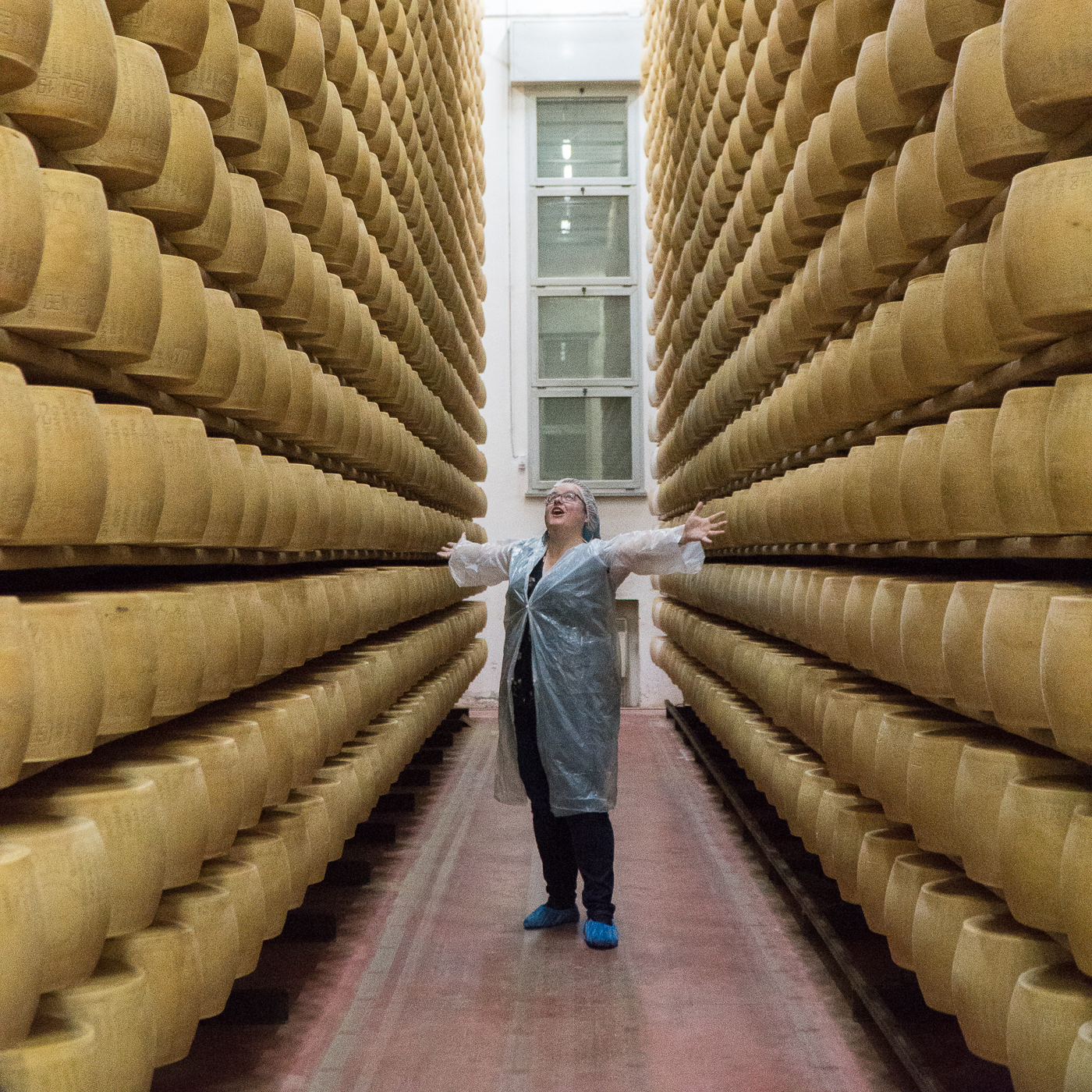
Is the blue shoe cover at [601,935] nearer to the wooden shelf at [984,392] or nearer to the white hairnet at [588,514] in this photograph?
the white hairnet at [588,514]

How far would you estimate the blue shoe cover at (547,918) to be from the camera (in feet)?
13.5

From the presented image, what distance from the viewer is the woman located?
3990mm

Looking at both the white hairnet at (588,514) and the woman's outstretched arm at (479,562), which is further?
the woman's outstretched arm at (479,562)

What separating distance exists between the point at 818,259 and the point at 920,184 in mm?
991

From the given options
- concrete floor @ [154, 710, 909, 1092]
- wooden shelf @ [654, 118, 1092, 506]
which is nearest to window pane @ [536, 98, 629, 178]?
concrete floor @ [154, 710, 909, 1092]

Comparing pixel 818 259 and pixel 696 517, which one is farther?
pixel 696 517

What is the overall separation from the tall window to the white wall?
0.33 feet

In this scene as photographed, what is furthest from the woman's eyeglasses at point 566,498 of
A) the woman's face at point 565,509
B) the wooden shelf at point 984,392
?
the wooden shelf at point 984,392

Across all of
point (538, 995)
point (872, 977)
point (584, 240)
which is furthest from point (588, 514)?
point (584, 240)

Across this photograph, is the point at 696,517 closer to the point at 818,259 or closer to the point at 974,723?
the point at 818,259

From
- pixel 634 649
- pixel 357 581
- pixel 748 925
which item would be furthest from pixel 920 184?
pixel 634 649

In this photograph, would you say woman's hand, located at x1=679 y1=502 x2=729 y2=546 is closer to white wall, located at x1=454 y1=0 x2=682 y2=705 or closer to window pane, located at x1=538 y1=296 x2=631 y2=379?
white wall, located at x1=454 y1=0 x2=682 y2=705

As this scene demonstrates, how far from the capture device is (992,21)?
2156 millimetres

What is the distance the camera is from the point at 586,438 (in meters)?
10.5
